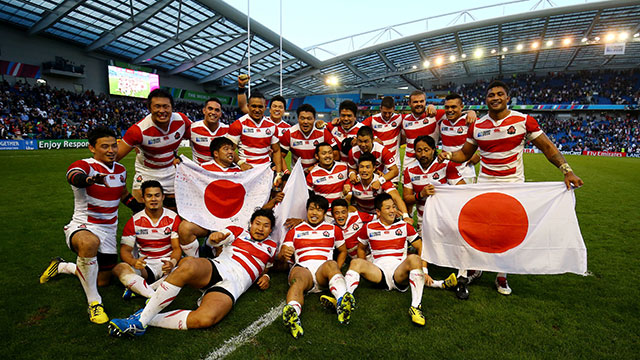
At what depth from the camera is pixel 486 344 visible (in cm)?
271

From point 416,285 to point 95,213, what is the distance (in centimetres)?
372

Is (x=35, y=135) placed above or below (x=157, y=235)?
above

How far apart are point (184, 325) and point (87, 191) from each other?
2003mm

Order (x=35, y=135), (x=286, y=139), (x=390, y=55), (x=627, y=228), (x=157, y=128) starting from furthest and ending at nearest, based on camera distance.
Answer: (x=390, y=55)
(x=35, y=135)
(x=627, y=228)
(x=286, y=139)
(x=157, y=128)

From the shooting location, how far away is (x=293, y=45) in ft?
118

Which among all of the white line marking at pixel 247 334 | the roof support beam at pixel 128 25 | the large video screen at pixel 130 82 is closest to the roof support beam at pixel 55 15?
the roof support beam at pixel 128 25

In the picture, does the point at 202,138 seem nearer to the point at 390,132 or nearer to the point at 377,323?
the point at 390,132

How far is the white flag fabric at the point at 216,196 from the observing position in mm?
4191

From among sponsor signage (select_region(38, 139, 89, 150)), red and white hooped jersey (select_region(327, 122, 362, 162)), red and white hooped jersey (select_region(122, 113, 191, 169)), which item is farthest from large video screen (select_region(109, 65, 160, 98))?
red and white hooped jersey (select_region(327, 122, 362, 162))

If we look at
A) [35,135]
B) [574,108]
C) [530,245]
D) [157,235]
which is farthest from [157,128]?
[574,108]

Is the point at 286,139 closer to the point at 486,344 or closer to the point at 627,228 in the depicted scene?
the point at 486,344

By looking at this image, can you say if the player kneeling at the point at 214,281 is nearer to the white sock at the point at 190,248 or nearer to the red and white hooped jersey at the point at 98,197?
the white sock at the point at 190,248

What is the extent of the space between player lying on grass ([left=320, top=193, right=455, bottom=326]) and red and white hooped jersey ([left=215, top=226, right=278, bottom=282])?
91 centimetres

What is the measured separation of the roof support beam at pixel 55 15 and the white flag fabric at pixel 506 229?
2890 centimetres
